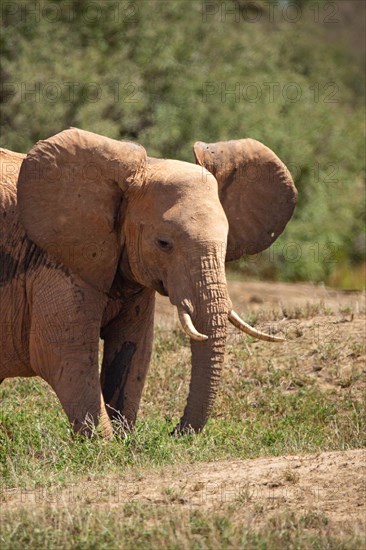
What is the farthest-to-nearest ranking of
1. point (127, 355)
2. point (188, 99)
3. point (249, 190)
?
point (188, 99) < point (249, 190) < point (127, 355)

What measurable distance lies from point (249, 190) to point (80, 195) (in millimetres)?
1296

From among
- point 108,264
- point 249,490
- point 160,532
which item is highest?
point 108,264

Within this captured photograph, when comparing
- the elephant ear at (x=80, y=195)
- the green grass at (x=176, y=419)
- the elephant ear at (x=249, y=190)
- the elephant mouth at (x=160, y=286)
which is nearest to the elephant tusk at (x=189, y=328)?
the elephant mouth at (x=160, y=286)

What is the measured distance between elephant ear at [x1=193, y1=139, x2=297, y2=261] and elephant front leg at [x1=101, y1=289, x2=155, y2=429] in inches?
29.1

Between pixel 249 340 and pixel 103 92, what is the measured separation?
9.02m

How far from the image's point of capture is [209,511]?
670cm

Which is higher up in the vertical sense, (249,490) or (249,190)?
(249,190)

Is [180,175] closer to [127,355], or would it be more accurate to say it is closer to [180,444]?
[127,355]

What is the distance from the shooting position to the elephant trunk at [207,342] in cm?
842

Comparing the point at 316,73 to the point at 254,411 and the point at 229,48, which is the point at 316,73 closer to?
the point at 229,48

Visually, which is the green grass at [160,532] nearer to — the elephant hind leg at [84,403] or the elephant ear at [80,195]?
the elephant hind leg at [84,403]

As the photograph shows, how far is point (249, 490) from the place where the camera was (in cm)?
709

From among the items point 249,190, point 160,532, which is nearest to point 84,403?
Answer: point 249,190

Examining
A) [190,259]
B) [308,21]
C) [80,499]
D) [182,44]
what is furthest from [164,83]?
[80,499]
